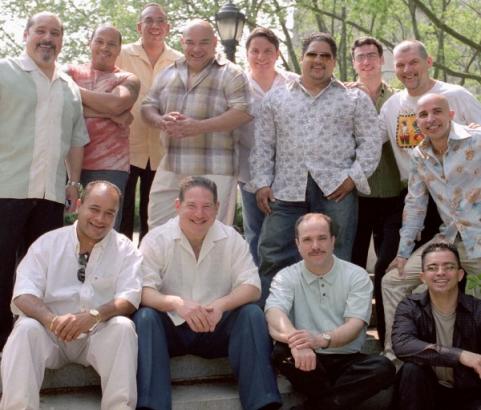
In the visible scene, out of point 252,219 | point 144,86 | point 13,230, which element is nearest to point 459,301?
point 252,219

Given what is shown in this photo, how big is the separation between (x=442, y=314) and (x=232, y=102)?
2.13m

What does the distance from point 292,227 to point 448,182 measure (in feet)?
3.70

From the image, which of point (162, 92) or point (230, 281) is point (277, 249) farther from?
point (162, 92)

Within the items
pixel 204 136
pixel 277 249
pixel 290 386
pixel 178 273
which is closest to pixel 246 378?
pixel 290 386

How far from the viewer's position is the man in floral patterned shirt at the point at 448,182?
5129 millimetres

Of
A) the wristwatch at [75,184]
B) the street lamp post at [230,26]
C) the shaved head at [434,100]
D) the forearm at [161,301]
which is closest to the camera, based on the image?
the forearm at [161,301]

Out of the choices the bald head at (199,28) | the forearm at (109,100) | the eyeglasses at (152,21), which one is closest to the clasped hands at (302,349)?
the forearm at (109,100)

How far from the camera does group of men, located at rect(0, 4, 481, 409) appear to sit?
4465mm

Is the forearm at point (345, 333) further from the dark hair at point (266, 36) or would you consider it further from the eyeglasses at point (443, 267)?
the dark hair at point (266, 36)

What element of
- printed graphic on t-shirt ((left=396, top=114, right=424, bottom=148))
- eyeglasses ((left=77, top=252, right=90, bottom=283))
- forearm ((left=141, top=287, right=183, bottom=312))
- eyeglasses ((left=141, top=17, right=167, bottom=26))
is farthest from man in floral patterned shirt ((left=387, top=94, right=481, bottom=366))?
eyeglasses ((left=141, top=17, right=167, bottom=26))

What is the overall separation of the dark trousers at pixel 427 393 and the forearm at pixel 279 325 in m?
0.72

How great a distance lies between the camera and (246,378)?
4504 millimetres

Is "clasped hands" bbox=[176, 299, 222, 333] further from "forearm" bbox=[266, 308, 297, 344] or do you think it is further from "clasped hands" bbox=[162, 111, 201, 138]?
"clasped hands" bbox=[162, 111, 201, 138]

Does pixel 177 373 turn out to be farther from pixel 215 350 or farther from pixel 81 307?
pixel 81 307
